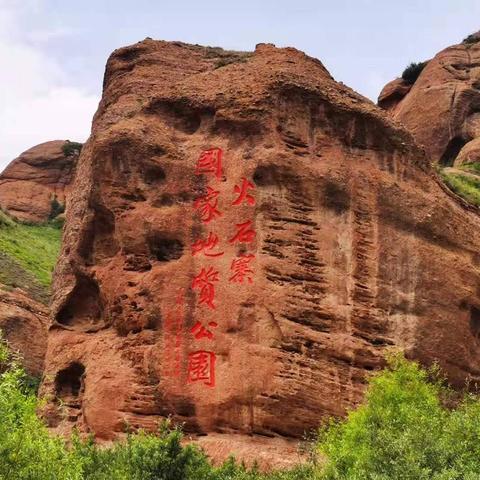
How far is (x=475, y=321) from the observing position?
18.7 m

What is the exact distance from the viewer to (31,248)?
4016cm

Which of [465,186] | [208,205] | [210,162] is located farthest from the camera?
[465,186]

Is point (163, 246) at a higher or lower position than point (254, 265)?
higher

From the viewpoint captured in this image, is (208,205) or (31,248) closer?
(208,205)

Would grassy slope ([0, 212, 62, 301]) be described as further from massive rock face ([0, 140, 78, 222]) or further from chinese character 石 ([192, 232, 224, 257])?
chinese character 石 ([192, 232, 224, 257])

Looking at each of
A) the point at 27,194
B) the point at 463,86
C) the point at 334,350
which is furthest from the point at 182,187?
the point at 27,194

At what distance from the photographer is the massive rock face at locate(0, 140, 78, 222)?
5362cm

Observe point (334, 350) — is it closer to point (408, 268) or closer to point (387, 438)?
point (408, 268)

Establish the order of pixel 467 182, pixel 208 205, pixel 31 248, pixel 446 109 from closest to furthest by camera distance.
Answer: pixel 208 205 → pixel 467 182 → pixel 446 109 → pixel 31 248

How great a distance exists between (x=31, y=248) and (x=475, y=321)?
85.5 feet

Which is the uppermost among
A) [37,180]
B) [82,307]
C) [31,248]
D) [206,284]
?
[37,180]

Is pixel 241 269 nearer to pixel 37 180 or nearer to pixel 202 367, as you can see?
pixel 202 367

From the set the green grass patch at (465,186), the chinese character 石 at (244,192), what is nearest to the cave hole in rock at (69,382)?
the chinese character 石 at (244,192)

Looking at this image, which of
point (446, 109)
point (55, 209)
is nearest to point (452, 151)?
point (446, 109)
